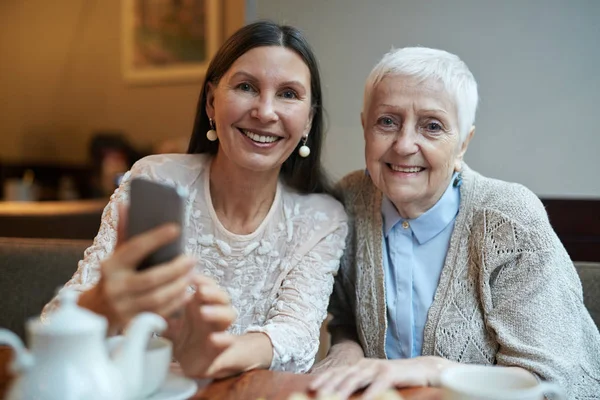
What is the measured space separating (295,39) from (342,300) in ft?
2.51

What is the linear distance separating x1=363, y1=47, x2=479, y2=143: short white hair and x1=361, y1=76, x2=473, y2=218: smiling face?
16 mm

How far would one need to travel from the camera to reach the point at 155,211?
971 millimetres

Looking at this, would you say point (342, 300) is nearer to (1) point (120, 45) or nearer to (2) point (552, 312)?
(2) point (552, 312)

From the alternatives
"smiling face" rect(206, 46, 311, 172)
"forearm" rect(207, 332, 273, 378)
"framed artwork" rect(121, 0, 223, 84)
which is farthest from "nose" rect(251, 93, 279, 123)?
"framed artwork" rect(121, 0, 223, 84)

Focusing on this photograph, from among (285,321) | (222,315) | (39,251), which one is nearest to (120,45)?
(39,251)

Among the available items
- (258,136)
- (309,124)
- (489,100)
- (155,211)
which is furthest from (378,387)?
(489,100)

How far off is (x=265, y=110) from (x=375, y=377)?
0.77 metres

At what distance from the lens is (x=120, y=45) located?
5.63 metres

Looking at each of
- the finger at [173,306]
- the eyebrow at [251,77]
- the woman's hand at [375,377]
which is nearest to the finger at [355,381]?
the woman's hand at [375,377]

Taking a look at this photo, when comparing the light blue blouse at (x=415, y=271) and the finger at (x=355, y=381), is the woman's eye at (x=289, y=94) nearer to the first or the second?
the light blue blouse at (x=415, y=271)

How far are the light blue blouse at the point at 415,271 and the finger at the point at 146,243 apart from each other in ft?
3.28

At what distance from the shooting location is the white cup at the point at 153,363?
108cm

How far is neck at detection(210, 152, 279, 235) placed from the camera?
1.88m

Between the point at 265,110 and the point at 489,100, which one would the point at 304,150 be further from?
the point at 489,100
